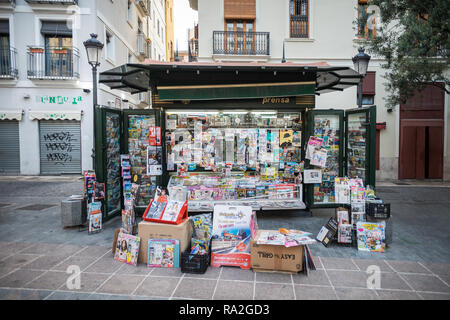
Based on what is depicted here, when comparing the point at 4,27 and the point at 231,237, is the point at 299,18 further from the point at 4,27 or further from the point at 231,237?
the point at 4,27

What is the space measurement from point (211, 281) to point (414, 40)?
9910mm

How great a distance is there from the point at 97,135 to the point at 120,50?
1303 cm

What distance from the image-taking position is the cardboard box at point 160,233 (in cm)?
358

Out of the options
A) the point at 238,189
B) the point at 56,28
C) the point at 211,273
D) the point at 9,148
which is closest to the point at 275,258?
the point at 211,273

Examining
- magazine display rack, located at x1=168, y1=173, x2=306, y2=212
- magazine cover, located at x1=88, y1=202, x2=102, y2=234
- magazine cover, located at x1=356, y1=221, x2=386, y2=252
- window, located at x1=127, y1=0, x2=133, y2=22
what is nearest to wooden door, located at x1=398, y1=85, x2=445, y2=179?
magazine display rack, located at x1=168, y1=173, x2=306, y2=212

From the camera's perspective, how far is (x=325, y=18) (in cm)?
1198

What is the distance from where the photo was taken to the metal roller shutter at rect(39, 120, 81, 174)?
41.7 feet

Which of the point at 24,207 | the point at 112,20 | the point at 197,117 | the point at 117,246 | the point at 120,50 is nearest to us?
the point at 117,246

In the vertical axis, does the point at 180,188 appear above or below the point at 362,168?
below

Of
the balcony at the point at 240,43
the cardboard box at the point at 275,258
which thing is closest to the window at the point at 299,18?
the balcony at the point at 240,43

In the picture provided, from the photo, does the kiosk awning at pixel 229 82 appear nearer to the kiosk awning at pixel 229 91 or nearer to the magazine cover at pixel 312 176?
the kiosk awning at pixel 229 91
